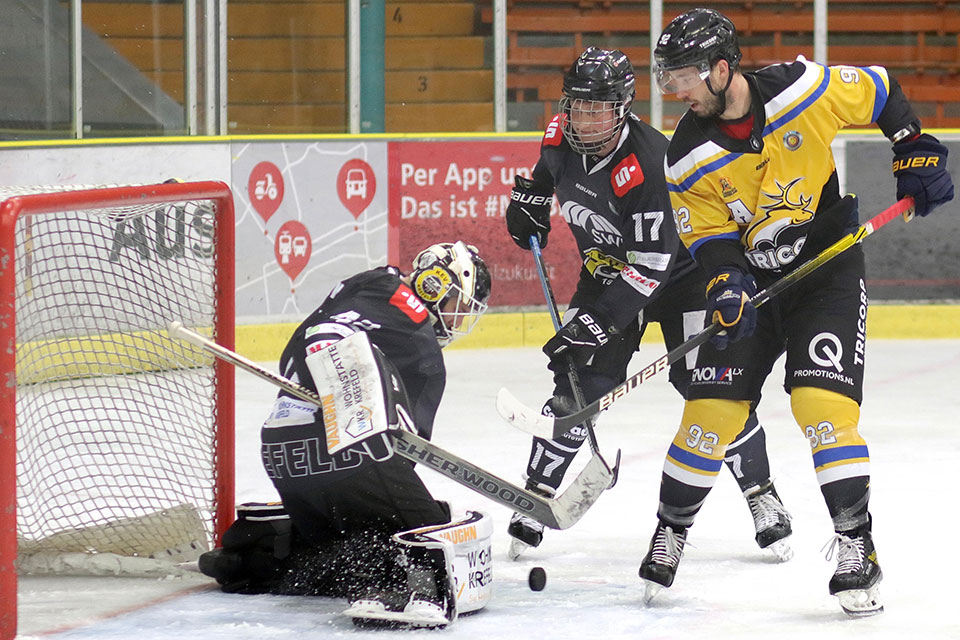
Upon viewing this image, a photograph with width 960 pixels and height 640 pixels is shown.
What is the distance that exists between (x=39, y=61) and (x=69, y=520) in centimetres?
290

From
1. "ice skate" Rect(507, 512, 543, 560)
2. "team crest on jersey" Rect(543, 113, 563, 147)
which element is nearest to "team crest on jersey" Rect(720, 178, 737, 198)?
"team crest on jersey" Rect(543, 113, 563, 147)

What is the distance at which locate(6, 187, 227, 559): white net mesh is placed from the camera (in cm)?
292

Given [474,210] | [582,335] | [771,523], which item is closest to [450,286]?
[582,335]

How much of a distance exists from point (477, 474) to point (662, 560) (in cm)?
41

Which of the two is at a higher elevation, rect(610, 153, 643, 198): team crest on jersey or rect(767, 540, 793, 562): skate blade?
rect(610, 153, 643, 198): team crest on jersey

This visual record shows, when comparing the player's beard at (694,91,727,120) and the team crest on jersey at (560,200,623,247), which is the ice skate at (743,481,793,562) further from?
the player's beard at (694,91,727,120)

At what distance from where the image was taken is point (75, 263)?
386cm

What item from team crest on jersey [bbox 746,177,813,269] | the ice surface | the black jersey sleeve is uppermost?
the black jersey sleeve

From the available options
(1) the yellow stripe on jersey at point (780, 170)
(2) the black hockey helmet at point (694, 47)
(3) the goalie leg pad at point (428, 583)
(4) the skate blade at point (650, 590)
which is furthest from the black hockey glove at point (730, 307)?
(3) the goalie leg pad at point (428, 583)

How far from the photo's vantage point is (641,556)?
306 cm

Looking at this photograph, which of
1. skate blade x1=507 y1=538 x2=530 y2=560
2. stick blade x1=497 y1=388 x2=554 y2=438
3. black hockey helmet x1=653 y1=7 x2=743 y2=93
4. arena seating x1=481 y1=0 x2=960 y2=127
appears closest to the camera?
black hockey helmet x1=653 y1=7 x2=743 y2=93

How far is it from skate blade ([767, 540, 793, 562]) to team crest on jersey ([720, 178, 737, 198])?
81cm

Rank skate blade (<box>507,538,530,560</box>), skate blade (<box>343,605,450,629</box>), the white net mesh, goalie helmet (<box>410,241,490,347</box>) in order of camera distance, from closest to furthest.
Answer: skate blade (<box>343,605,450,629</box>)
goalie helmet (<box>410,241,490,347</box>)
the white net mesh
skate blade (<box>507,538,530,560</box>)

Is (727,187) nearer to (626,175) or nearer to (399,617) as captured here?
(626,175)
